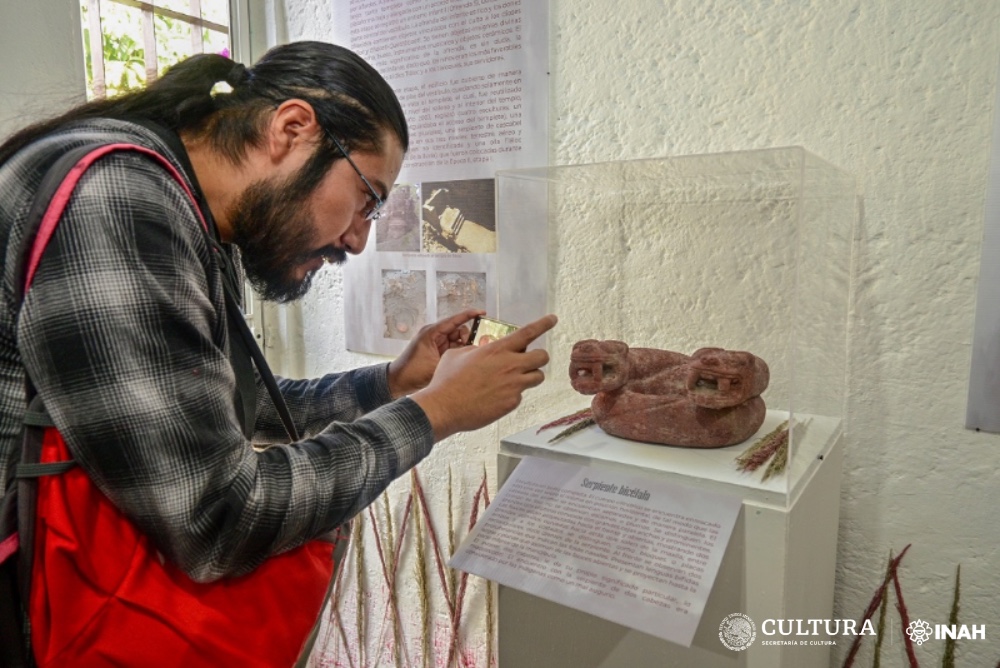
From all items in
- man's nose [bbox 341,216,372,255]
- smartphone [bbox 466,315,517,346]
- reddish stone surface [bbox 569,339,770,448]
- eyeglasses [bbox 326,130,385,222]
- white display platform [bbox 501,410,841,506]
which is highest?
eyeglasses [bbox 326,130,385,222]

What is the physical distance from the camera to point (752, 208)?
3.87 ft

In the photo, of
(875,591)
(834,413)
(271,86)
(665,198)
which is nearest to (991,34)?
(665,198)

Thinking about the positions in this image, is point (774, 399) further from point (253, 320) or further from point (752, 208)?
point (253, 320)

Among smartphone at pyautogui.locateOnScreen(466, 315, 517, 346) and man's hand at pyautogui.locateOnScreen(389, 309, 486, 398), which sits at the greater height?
smartphone at pyautogui.locateOnScreen(466, 315, 517, 346)

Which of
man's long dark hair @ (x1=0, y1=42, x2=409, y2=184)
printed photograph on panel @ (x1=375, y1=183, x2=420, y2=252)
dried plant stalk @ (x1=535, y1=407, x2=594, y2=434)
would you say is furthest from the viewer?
printed photograph on panel @ (x1=375, y1=183, x2=420, y2=252)

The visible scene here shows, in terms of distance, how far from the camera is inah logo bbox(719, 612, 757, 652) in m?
0.94

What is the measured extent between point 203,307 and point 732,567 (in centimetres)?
76

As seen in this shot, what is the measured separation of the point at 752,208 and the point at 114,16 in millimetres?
1705

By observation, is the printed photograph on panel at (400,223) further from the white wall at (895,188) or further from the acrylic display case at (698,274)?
the white wall at (895,188)

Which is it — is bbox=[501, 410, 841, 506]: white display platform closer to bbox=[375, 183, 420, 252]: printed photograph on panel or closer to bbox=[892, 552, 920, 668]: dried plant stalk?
bbox=[892, 552, 920, 668]: dried plant stalk

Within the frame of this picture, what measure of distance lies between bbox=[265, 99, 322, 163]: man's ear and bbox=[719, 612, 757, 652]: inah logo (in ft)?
2.98

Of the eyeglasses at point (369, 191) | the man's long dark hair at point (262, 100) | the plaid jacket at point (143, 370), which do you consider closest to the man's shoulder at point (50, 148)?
the plaid jacket at point (143, 370)

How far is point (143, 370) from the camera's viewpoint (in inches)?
27.0

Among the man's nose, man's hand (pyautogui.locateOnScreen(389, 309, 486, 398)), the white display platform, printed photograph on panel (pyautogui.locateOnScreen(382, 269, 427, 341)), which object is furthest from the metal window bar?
the white display platform
